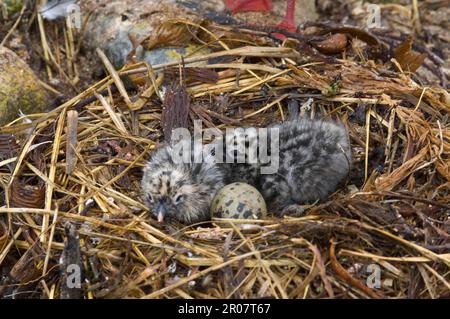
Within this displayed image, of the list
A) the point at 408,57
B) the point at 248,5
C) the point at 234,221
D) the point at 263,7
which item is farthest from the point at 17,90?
the point at 408,57

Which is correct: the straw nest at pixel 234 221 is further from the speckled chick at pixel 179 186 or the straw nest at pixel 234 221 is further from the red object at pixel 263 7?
the red object at pixel 263 7

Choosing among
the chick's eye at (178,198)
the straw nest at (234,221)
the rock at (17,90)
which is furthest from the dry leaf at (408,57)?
the rock at (17,90)

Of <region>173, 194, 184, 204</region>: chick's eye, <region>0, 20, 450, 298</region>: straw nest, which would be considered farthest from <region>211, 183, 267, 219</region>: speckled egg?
<region>173, 194, 184, 204</region>: chick's eye

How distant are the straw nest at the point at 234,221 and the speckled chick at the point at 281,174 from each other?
0.14 m

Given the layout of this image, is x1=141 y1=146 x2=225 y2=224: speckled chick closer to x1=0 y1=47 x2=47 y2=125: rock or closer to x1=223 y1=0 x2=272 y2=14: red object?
x1=0 y1=47 x2=47 y2=125: rock

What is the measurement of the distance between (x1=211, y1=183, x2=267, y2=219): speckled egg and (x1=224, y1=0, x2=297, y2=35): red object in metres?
1.82

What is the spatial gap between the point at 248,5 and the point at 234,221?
258cm

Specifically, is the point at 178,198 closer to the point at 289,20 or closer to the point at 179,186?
the point at 179,186

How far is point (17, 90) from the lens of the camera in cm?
550

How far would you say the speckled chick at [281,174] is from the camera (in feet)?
14.6
